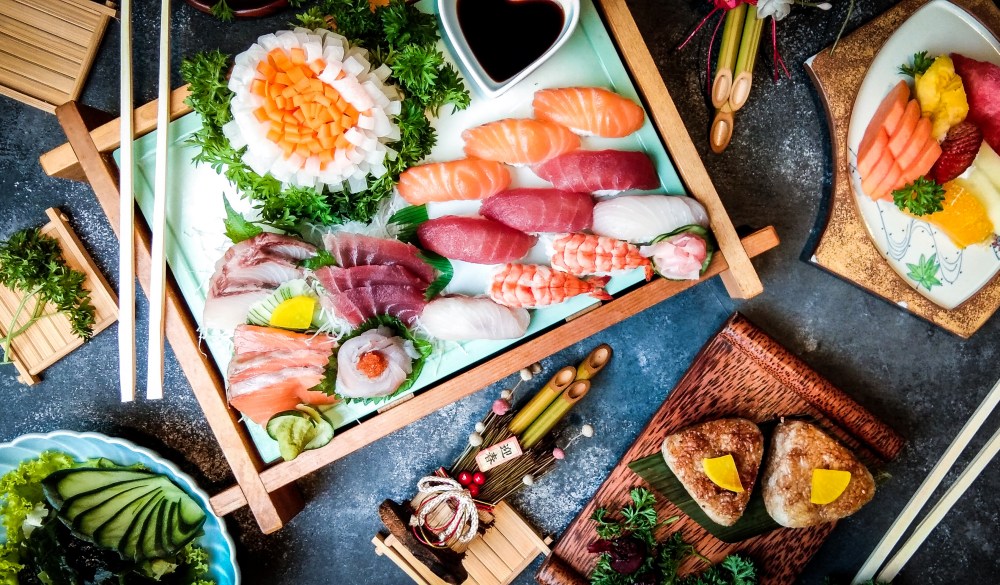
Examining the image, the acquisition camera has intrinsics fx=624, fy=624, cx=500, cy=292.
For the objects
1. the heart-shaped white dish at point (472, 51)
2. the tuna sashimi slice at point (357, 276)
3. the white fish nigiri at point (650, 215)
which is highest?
the heart-shaped white dish at point (472, 51)

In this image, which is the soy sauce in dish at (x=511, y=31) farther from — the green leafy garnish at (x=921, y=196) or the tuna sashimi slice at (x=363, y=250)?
the green leafy garnish at (x=921, y=196)

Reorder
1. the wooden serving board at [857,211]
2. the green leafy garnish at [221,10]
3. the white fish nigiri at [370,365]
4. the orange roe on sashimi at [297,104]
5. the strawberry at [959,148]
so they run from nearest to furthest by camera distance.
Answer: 1. the orange roe on sashimi at [297,104]
2. the white fish nigiri at [370,365]
3. the green leafy garnish at [221,10]
4. the strawberry at [959,148]
5. the wooden serving board at [857,211]

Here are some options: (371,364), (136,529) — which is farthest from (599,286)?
(136,529)

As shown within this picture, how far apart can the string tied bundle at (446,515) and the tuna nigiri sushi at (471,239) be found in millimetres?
978

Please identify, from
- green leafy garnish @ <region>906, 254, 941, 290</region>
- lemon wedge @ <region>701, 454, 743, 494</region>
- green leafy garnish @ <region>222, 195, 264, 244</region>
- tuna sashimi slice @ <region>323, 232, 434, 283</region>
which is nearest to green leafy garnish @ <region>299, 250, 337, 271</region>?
tuna sashimi slice @ <region>323, 232, 434, 283</region>

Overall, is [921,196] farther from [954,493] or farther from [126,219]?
[126,219]

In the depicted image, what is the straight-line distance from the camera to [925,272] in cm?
255

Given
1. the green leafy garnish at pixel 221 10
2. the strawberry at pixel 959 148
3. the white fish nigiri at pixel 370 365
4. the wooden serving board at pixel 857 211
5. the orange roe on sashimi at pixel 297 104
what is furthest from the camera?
the wooden serving board at pixel 857 211

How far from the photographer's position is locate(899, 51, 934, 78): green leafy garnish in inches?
94.2

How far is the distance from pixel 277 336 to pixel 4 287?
1.34 m

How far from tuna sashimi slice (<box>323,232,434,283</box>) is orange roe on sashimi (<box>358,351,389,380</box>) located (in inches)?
12.0

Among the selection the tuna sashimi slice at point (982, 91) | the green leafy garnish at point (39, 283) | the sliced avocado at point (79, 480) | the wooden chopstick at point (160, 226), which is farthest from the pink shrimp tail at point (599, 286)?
the green leafy garnish at point (39, 283)

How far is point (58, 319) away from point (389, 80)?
1680 millimetres

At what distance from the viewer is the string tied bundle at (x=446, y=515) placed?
2447 millimetres
